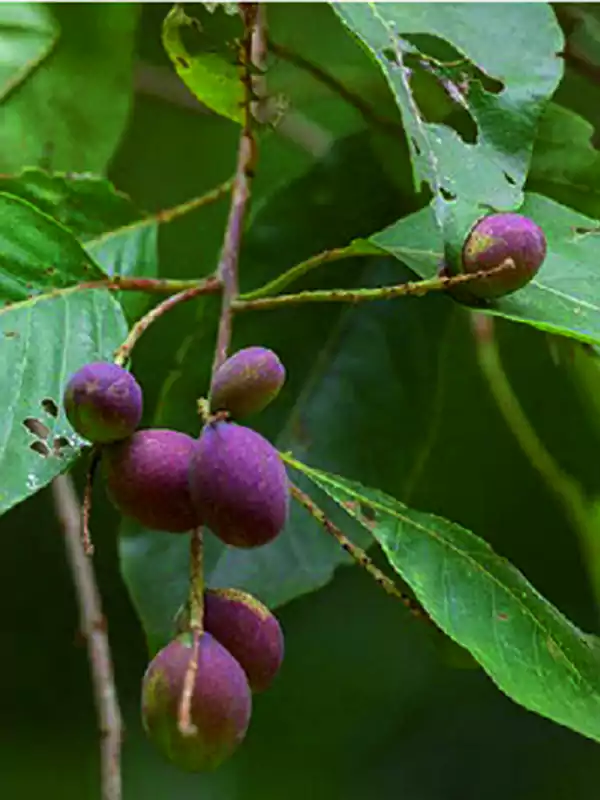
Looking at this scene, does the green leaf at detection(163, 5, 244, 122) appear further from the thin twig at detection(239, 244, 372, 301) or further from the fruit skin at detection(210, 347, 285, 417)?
the fruit skin at detection(210, 347, 285, 417)

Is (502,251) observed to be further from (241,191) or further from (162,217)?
(162,217)

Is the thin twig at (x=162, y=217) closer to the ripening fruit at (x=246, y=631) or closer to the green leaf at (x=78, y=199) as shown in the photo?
the green leaf at (x=78, y=199)

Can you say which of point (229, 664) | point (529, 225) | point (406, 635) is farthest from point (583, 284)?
point (406, 635)

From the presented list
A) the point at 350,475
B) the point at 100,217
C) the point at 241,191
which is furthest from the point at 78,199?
the point at 350,475

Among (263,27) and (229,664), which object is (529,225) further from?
(263,27)

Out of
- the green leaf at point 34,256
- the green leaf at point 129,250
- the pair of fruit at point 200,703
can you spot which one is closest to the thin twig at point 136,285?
the green leaf at point 34,256

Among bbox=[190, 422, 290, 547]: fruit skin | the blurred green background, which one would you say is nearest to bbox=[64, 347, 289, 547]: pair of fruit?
bbox=[190, 422, 290, 547]: fruit skin
